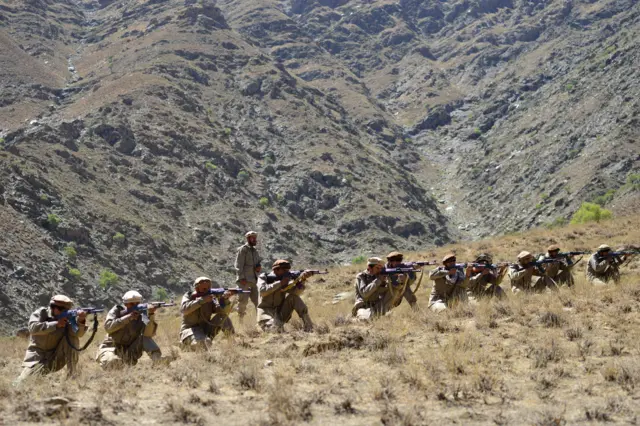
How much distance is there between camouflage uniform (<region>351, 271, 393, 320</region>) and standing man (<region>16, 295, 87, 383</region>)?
4674 mm

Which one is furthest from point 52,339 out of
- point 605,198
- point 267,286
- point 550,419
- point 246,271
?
point 605,198

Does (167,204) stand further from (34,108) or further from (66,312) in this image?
(66,312)

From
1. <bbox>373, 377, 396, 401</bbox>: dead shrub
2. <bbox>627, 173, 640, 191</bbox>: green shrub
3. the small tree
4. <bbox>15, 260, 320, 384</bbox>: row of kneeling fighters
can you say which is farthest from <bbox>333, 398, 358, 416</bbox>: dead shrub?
<bbox>627, 173, 640, 191</bbox>: green shrub

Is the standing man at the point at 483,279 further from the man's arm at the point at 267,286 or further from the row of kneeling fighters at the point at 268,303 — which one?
the man's arm at the point at 267,286

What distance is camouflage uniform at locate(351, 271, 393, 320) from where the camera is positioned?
10.5 metres

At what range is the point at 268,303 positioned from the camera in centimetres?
1052

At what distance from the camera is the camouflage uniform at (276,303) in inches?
404

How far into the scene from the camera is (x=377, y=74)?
458 feet

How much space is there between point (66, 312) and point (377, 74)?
13659 centimetres

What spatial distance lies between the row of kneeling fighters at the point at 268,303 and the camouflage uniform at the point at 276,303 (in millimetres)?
17

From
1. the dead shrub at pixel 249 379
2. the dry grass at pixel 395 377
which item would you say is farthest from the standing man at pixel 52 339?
the dead shrub at pixel 249 379

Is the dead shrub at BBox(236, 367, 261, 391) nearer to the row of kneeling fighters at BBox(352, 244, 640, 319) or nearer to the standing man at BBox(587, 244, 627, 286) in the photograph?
the row of kneeling fighters at BBox(352, 244, 640, 319)

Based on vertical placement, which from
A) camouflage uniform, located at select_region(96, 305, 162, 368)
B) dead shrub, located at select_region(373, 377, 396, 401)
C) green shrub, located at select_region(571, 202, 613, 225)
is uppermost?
camouflage uniform, located at select_region(96, 305, 162, 368)

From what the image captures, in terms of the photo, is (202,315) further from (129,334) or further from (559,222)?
(559,222)
